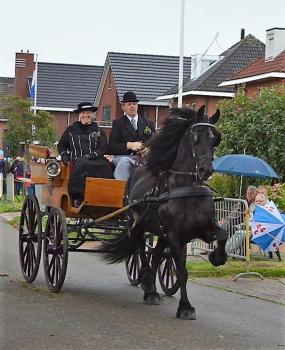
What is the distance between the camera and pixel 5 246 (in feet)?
49.1

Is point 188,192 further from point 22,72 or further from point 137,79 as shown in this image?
point 22,72

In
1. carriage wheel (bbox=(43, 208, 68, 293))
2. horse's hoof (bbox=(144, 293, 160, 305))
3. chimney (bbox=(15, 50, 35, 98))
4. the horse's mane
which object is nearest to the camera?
the horse's mane

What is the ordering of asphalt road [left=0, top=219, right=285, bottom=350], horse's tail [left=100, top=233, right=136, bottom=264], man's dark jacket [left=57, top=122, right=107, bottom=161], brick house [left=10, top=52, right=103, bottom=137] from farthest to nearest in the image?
brick house [left=10, top=52, right=103, bottom=137] → man's dark jacket [left=57, top=122, right=107, bottom=161] → horse's tail [left=100, top=233, right=136, bottom=264] → asphalt road [left=0, top=219, right=285, bottom=350]

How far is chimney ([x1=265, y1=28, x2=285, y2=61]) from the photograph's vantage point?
36.0 m

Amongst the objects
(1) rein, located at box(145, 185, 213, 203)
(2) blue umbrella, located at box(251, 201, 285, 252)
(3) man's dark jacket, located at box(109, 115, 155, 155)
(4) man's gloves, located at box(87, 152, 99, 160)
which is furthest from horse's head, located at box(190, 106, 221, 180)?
(2) blue umbrella, located at box(251, 201, 285, 252)

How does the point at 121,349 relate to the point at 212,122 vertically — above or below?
below

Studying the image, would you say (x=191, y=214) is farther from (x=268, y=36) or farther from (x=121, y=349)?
(x=268, y=36)

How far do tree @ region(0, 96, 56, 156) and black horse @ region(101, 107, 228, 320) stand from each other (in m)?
Answer: 27.6

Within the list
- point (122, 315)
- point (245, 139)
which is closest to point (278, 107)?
point (245, 139)

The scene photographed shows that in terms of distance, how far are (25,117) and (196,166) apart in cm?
2916

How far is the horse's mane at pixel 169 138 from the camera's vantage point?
862 centimetres

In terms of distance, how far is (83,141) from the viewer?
1028cm

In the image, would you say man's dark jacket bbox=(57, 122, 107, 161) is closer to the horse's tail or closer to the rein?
the horse's tail

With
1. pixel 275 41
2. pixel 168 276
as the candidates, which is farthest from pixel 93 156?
pixel 275 41
